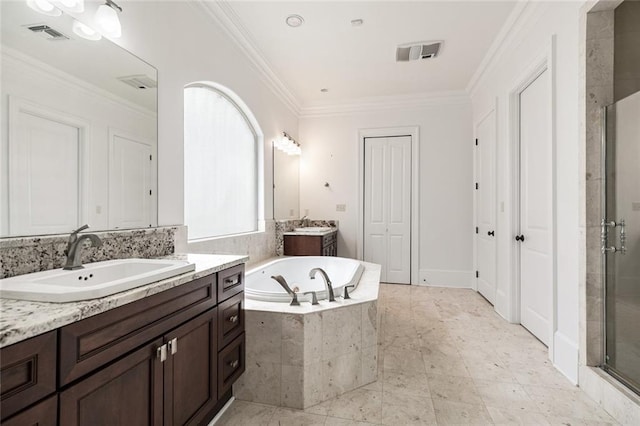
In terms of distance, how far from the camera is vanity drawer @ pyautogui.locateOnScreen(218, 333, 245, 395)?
1.49 meters

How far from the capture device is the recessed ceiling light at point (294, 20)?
2.50 m

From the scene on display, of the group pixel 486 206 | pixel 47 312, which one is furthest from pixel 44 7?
pixel 486 206

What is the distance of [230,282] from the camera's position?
5.25 ft

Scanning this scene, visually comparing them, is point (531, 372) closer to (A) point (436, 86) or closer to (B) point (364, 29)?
(B) point (364, 29)

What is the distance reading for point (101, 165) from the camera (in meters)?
1.47

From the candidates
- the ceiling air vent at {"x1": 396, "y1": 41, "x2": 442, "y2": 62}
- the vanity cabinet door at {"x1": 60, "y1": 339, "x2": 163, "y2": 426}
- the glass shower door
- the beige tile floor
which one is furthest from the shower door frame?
the vanity cabinet door at {"x1": 60, "y1": 339, "x2": 163, "y2": 426}

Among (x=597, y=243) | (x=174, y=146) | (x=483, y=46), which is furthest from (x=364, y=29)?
(x=597, y=243)

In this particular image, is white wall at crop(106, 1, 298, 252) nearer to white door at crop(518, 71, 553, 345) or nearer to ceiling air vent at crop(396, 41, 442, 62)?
ceiling air vent at crop(396, 41, 442, 62)

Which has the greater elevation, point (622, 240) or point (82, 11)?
point (82, 11)

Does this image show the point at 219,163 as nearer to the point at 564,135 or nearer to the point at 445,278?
the point at 564,135

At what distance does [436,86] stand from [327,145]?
173 centimetres

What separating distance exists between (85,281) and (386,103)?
166 inches

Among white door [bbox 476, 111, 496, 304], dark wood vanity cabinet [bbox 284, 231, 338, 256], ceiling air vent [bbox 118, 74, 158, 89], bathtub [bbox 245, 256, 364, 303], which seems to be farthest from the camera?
dark wood vanity cabinet [bbox 284, 231, 338, 256]

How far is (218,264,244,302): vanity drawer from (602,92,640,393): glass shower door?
214 cm
